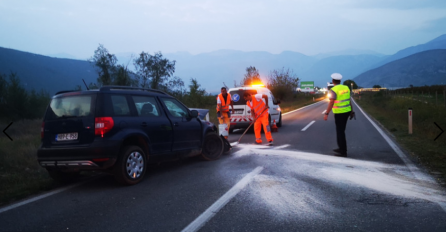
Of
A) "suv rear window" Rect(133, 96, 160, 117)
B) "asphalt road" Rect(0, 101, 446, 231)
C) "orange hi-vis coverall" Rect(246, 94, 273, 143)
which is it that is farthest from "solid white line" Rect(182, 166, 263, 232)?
"orange hi-vis coverall" Rect(246, 94, 273, 143)

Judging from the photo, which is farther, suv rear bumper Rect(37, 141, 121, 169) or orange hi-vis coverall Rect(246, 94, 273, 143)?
orange hi-vis coverall Rect(246, 94, 273, 143)

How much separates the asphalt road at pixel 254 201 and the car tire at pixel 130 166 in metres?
0.16

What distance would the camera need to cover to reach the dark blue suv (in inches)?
231

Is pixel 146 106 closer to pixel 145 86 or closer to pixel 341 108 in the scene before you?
pixel 341 108

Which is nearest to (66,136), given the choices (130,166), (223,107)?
(130,166)

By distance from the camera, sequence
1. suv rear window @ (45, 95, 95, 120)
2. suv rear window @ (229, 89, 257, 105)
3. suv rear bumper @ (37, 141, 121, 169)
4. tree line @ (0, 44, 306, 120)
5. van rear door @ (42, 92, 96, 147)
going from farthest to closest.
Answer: tree line @ (0, 44, 306, 120), suv rear window @ (229, 89, 257, 105), suv rear window @ (45, 95, 95, 120), van rear door @ (42, 92, 96, 147), suv rear bumper @ (37, 141, 121, 169)

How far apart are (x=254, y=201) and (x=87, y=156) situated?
2.79 m

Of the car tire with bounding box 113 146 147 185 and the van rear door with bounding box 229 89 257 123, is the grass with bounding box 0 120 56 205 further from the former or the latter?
the van rear door with bounding box 229 89 257 123

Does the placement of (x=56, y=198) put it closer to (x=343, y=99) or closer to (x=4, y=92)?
(x=343, y=99)

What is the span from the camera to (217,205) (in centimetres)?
489

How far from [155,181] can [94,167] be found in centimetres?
118

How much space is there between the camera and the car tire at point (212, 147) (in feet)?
28.5

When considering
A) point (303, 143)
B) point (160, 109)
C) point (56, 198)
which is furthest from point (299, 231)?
point (303, 143)

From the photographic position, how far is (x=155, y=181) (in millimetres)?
6582
